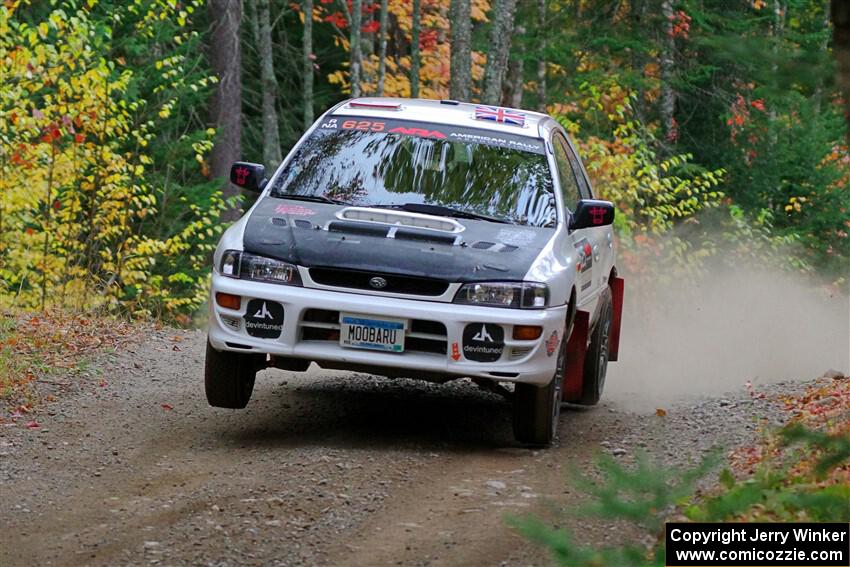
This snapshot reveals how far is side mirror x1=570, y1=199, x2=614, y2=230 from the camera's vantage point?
898 centimetres

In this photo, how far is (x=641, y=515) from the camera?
157 inches

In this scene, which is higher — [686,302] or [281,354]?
[281,354]

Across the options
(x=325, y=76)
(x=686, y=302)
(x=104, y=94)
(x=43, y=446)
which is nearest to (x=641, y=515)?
(x=43, y=446)

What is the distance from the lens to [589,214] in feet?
29.5

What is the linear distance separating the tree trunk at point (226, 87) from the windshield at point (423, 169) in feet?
46.3

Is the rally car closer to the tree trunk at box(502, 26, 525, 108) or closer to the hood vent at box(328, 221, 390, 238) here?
the hood vent at box(328, 221, 390, 238)

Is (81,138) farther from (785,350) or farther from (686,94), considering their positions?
(686,94)

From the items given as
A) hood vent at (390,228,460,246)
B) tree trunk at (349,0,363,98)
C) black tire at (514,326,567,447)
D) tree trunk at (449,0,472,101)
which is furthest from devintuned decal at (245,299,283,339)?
tree trunk at (349,0,363,98)

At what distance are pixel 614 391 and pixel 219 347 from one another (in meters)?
5.23

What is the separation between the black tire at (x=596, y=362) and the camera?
10375 mm

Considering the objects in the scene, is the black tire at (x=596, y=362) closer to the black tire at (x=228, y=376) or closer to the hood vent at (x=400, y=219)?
the hood vent at (x=400, y=219)

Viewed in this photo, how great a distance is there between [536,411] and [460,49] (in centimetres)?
1355

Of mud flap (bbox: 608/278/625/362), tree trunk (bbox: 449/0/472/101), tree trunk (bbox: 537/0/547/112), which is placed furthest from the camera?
tree trunk (bbox: 537/0/547/112)

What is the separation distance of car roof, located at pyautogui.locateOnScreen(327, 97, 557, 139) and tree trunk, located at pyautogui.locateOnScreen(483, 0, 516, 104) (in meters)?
10.4
